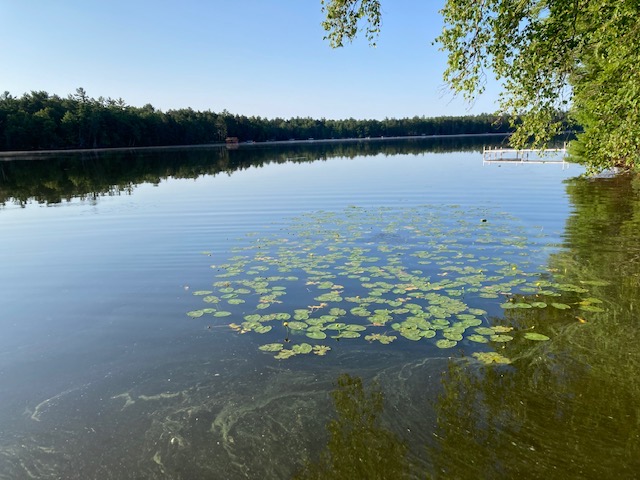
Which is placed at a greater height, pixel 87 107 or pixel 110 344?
pixel 87 107

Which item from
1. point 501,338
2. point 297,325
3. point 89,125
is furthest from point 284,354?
point 89,125

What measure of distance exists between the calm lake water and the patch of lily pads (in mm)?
49

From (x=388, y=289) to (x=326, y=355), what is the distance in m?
2.79

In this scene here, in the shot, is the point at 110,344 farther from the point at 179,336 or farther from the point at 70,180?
the point at 70,180

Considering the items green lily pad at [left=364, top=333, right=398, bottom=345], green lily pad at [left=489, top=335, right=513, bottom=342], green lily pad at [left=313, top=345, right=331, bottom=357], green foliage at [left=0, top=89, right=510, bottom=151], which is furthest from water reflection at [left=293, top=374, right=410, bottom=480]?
green foliage at [left=0, top=89, right=510, bottom=151]

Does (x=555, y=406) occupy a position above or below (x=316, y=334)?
above

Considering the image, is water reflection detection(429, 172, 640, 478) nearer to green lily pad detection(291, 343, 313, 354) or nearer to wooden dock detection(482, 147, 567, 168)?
green lily pad detection(291, 343, 313, 354)

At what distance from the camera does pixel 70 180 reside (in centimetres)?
3391

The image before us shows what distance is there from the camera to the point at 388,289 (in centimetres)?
839

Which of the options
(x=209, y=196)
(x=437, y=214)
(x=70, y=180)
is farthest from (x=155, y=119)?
(x=437, y=214)

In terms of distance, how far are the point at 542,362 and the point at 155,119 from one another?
133 m

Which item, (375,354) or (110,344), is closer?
(375,354)

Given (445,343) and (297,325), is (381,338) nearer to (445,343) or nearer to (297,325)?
(445,343)

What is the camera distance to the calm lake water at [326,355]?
416 centimetres
